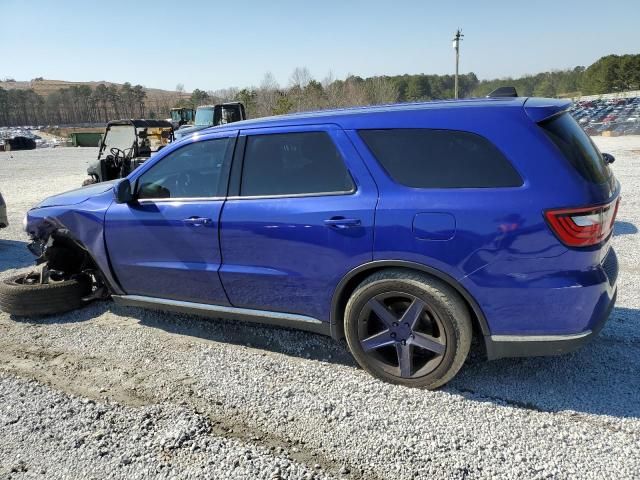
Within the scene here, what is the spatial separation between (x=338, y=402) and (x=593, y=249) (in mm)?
1713

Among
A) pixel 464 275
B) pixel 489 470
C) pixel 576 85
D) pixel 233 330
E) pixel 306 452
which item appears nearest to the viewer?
pixel 489 470

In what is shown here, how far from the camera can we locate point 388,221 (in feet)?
9.33

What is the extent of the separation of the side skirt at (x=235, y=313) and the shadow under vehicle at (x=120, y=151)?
8366 mm

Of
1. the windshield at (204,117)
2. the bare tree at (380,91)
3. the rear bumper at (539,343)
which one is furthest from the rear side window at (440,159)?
the bare tree at (380,91)

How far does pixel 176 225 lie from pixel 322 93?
175ft

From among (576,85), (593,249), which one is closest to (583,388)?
(593,249)

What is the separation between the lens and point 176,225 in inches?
142

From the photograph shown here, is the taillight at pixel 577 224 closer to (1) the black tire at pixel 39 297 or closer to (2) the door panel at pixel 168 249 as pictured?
(2) the door panel at pixel 168 249

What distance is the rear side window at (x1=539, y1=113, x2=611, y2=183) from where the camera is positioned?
2.67m

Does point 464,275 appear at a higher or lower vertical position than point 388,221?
lower

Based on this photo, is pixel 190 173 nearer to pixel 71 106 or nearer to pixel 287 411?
pixel 287 411

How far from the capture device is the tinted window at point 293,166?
3125 mm

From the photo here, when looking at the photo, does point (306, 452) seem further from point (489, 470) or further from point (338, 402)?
point (489, 470)

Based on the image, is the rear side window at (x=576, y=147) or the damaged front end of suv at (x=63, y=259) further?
the damaged front end of suv at (x=63, y=259)
